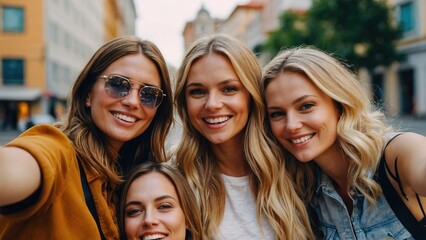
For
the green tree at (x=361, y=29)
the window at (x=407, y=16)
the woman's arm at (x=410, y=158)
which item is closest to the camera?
the woman's arm at (x=410, y=158)

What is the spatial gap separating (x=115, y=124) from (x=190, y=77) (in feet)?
2.31

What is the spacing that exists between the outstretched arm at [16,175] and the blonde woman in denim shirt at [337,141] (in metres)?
1.65

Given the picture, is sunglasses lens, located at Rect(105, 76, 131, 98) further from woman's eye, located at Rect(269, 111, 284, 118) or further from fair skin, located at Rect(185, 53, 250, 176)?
woman's eye, located at Rect(269, 111, 284, 118)

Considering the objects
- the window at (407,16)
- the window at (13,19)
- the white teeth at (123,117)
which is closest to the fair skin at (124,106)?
the white teeth at (123,117)

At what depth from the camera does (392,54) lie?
25734mm

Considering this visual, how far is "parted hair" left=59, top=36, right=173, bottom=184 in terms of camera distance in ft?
8.25

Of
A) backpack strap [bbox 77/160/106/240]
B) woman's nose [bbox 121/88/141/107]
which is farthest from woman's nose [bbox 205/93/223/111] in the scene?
backpack strap [bbox 77/160/106/240]

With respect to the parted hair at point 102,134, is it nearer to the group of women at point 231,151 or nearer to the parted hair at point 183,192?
the group of women at point 231,151

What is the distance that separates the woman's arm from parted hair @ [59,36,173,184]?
158cm

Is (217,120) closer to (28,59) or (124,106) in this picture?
(124,106)

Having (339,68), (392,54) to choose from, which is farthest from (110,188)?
(392,54)

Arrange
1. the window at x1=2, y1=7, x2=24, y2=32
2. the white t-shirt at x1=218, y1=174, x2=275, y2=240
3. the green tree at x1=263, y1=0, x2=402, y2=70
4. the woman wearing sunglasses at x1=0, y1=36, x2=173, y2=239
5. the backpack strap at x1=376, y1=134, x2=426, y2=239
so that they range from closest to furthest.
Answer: the woman wearing sunglasses at x1=0, y1=36, x2=173, y2=239, the backpack strap at x1=376, y1=134, x2=426, y2=239, the white t-shirt at x1=218, y1=174, x2=275, y2=240, the green tree at x1=263, y1=0, x2=402, y2=70, the window at x1=2, y1=7, x2=24, y2=32

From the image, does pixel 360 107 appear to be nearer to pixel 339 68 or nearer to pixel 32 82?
pixel 339 68

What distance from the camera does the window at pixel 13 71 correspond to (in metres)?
32.4
